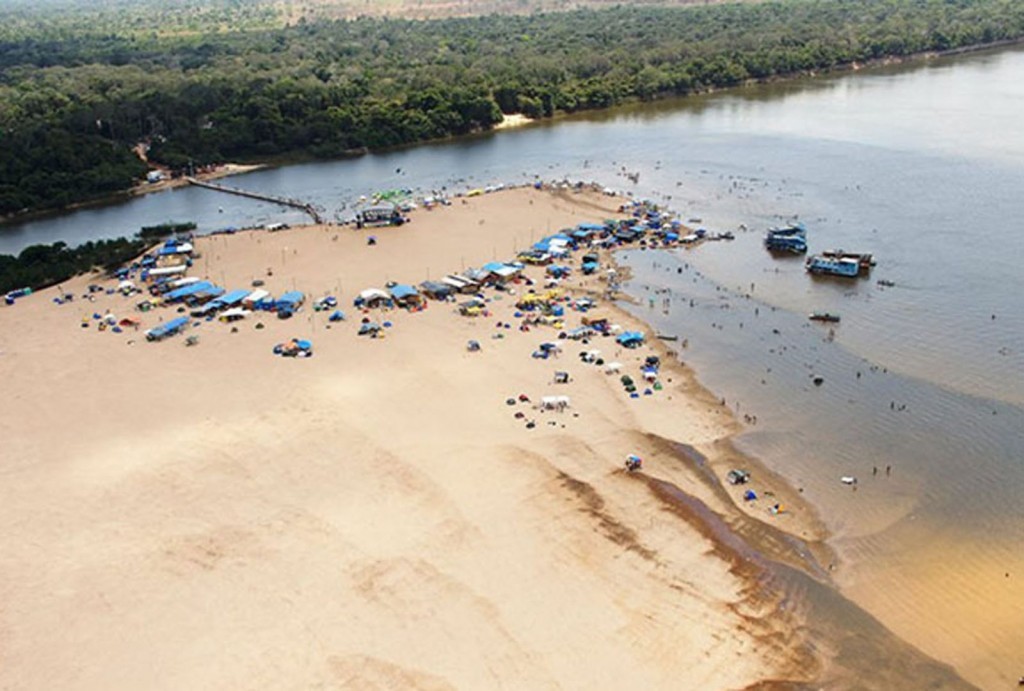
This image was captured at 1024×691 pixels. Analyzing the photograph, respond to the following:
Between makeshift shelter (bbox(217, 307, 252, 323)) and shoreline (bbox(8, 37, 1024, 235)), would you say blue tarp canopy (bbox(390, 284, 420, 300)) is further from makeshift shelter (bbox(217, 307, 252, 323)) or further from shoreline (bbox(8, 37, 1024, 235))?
shoreline (bbox(8, 37, 1024, 235))

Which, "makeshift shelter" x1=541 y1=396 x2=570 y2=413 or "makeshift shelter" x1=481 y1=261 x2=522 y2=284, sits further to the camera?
"makeshift shelter" x1=481 y1=261 x2=522 y2=284

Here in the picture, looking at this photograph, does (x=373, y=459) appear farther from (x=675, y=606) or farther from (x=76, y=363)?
(x=76, y=363)

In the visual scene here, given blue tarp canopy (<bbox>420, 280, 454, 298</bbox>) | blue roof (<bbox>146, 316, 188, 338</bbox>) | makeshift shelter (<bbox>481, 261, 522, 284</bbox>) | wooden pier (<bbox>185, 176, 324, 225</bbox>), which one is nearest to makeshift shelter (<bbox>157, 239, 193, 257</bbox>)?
wooden pier (<bbox>185, 176, 324, 225</bbox>)

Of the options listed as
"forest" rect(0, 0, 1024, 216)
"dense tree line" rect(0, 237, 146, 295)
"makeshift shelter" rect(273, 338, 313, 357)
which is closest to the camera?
"makeshift shelter" rect(273, 338, 313, 357)

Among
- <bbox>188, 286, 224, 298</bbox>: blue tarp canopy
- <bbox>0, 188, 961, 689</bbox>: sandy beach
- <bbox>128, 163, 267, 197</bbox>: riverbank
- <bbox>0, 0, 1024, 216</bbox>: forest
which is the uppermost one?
<bbox>0, 0, 1024, 216</bbox>: forest

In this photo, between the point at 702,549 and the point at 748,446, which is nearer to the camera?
the point at 702,549

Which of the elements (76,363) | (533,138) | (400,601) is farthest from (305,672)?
(533,138)

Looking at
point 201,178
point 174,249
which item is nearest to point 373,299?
point 174,249
